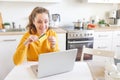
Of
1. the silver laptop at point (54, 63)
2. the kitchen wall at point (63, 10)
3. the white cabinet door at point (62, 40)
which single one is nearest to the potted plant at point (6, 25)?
the kitchen wall at point (63, 10)

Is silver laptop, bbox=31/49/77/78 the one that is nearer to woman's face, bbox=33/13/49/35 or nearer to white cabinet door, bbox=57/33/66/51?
woman's face, bbox=33/13/49/35

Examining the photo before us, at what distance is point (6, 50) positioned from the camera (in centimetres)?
284

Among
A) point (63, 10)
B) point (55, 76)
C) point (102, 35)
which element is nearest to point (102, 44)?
point (102, 35)

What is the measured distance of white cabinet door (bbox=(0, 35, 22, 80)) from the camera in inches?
110

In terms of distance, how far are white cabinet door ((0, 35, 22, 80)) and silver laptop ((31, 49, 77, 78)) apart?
61.3 inches

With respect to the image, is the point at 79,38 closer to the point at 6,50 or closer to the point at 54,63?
the point at 6,50

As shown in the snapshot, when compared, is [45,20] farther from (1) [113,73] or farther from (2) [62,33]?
(2) [62,33]

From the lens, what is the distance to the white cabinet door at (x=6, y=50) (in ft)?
9.16

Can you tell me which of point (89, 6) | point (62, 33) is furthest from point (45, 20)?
point (89, 6)

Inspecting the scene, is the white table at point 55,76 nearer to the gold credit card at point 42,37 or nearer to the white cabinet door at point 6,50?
the gold credit card at point 42,37

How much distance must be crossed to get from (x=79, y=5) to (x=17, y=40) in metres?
1.48

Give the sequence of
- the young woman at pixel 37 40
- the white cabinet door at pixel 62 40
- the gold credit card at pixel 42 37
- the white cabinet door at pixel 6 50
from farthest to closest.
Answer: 1. the white cabinet door at pixel 62 40
2. the white cabinet door at pixel 6 50
3. the gold credit card at pixel 42 37
4. the young woman at pixel 37 40

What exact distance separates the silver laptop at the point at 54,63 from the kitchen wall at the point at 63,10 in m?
2.15

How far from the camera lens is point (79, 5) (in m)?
3.51
